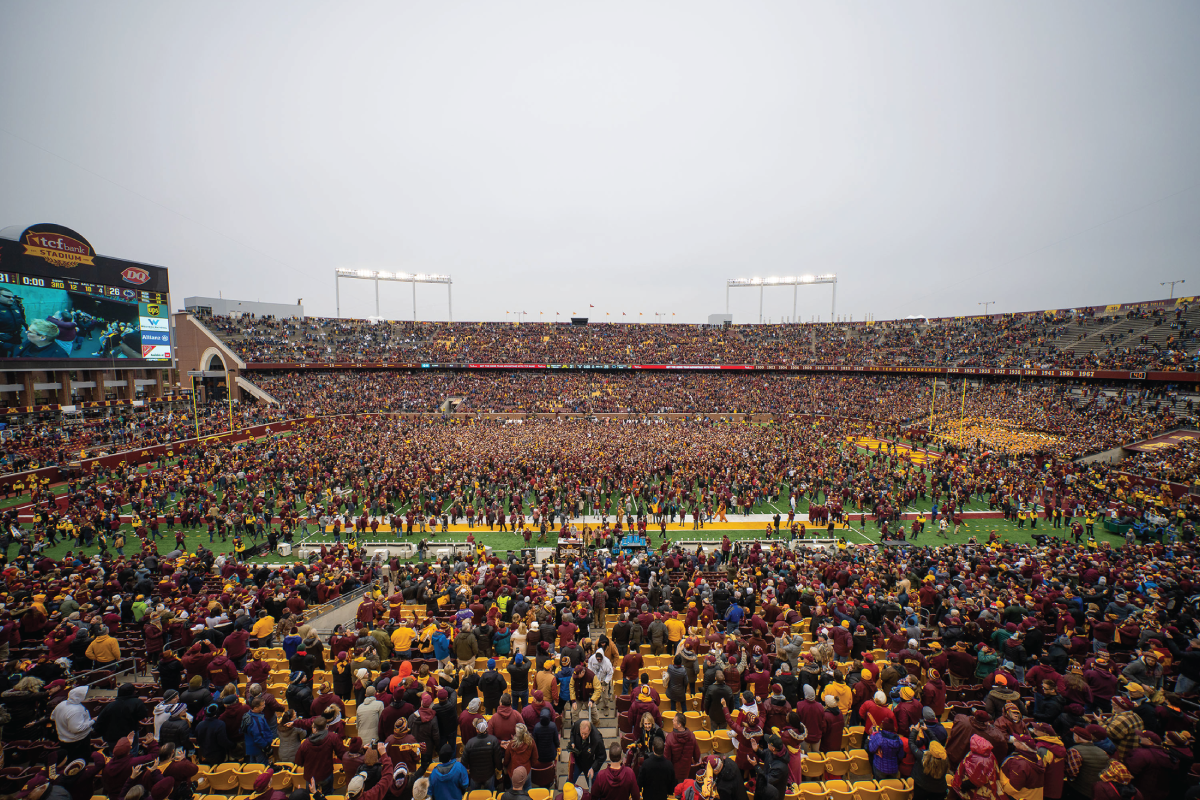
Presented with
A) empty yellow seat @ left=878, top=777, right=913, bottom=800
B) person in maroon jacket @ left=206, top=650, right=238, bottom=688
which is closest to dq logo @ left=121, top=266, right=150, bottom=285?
person in maroon jacket @ left=206, top=650, right=238, bottom=688

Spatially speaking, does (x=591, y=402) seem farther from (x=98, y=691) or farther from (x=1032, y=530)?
(x=98, y=691)

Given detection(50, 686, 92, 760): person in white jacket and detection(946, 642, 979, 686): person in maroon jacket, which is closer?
detection(50, 686, 92, 760): person in white jacket

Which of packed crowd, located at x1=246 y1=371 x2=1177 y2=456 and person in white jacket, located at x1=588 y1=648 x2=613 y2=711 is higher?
packed crowd, located at x1=246 y1=371 x2=1177 y2=456

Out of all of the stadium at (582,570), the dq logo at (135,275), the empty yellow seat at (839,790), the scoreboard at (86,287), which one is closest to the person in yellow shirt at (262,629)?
the stadium at (582,570)

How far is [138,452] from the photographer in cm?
2622

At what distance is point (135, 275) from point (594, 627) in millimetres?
47873

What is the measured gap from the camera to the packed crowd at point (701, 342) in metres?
43.5

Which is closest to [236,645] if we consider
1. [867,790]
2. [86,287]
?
[867,790]

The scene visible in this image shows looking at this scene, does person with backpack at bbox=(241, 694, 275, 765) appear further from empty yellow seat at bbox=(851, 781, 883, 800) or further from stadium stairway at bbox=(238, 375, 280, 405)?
stadium stairway at bbox=(238, 375, 280, 405)

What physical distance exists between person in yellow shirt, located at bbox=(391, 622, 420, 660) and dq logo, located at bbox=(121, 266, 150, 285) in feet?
151

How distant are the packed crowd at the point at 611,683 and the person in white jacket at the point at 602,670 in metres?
0.03

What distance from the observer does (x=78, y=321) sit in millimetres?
33562

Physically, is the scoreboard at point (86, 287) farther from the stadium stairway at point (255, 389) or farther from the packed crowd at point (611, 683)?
the packed crowd at point (611, 683)

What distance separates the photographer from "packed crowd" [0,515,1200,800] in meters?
4.79
